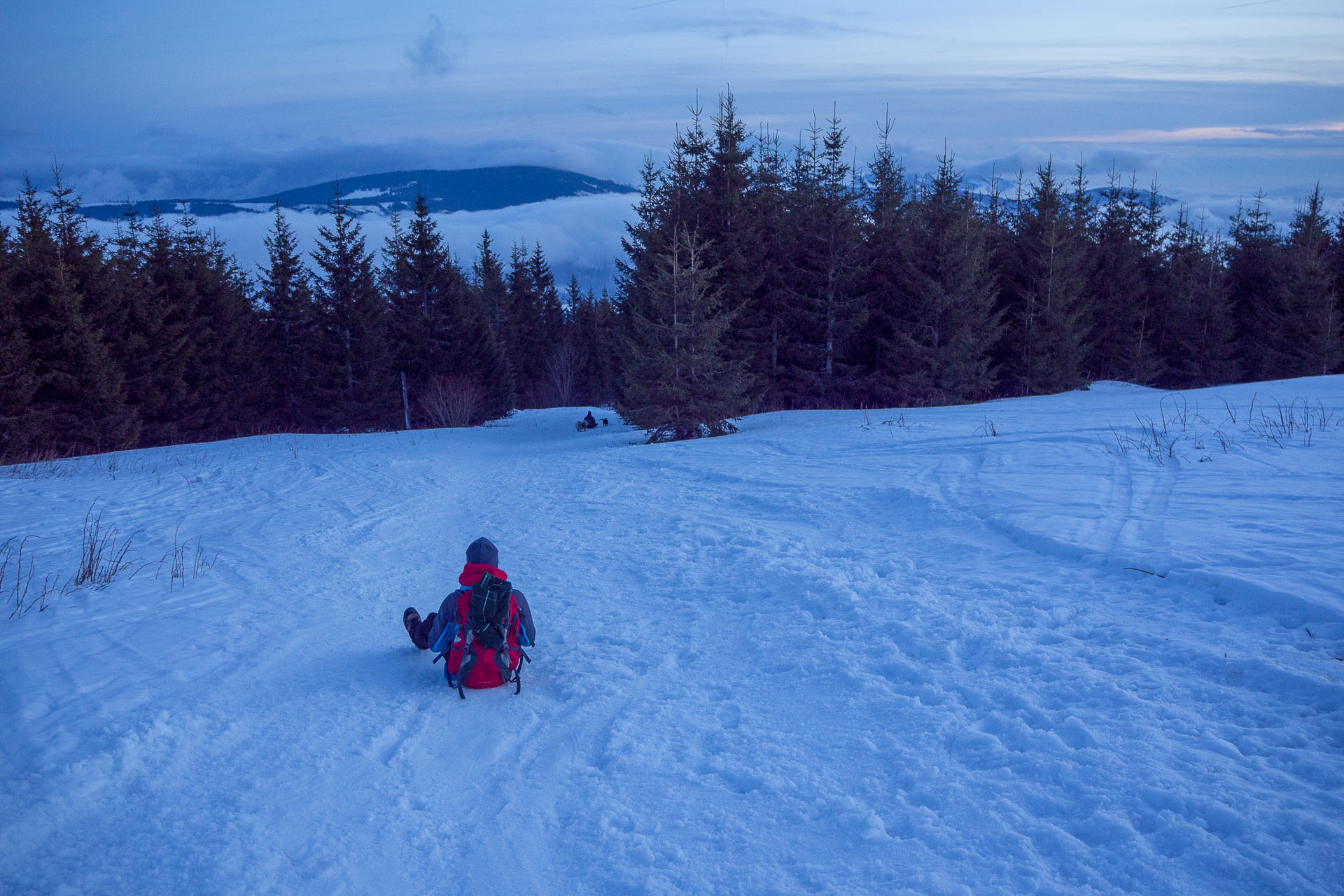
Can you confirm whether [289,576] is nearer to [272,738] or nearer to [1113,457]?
[272,738]

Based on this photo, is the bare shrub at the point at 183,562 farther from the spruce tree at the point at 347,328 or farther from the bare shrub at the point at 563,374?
the bare shrub at the point at 563,374

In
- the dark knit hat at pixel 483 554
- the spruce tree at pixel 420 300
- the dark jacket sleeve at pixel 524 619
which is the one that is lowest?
the dark jacket sleeve at pixel 524 619

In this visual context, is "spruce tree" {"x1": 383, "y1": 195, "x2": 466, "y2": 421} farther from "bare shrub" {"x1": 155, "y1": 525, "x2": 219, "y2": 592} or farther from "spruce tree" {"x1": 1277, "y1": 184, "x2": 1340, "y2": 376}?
"spruce tree" {"x1": 1277, "y1": 184, "x2": 1340, "y2": 376}

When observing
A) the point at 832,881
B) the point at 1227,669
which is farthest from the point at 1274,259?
the point at 832,881

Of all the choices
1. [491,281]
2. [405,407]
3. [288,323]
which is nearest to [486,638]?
[405,407]

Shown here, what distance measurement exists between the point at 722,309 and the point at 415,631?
19528mm

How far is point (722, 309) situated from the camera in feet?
78.0

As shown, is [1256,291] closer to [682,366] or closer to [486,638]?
[682,366]

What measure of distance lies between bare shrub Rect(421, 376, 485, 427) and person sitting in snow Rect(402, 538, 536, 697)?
995 inches

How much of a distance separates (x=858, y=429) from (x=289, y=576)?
1005 cm

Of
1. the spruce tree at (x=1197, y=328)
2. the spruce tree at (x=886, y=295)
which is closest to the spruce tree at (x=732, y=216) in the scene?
the spruce tree at (x=886, y=295)

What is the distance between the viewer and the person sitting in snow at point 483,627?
4652 millimetres

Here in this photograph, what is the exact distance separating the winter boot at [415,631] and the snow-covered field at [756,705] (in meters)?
0.18

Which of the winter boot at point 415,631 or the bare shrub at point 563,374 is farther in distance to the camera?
the bare shrub at point 563,374
